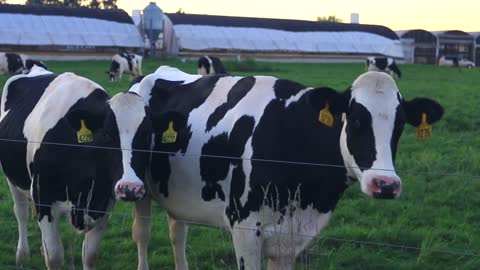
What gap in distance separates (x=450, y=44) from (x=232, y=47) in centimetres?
3395

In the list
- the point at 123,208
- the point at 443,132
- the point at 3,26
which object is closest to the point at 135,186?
the point at 123,208

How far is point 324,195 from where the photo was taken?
532 centimetres

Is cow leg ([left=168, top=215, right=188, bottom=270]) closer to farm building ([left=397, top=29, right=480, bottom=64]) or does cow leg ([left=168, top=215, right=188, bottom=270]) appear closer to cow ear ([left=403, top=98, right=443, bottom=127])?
cow ear ([left=403, top=98, right=443, bottom=127])

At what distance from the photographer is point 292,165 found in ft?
17.3

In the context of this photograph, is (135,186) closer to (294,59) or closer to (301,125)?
(301,125)

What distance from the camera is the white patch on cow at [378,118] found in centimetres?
475

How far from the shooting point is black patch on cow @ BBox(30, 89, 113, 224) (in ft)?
19.1

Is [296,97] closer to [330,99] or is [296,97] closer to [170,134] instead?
[330,99]

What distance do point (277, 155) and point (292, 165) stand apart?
0.44ft

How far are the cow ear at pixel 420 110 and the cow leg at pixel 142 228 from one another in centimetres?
251

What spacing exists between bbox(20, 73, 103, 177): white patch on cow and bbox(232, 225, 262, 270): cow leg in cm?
189

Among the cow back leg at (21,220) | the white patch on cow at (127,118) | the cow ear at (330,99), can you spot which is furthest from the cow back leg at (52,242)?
the cow ear at (330,99)

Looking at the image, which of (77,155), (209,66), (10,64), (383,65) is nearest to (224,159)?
(77,155)

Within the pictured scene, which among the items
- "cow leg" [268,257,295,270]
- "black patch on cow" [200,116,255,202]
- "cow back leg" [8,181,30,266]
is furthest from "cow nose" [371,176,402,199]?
"cow back leg" [8,181,30,266]
